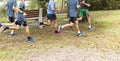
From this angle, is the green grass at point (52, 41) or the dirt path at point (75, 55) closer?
the dirt path at point (75, 55)

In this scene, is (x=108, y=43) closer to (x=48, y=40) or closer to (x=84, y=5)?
(x=48, y=40)

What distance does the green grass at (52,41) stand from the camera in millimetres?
9633

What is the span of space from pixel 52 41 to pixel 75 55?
1988 millimetres

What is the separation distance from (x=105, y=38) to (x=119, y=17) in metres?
6.29

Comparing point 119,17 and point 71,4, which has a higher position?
point 71,4

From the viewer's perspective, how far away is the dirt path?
29.0ft

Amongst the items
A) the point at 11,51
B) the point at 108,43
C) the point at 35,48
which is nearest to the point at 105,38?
the point at 108,43

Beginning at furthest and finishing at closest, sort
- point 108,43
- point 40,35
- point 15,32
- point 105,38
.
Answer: point 15,32, point 40,35, point 105,38, point 108,43

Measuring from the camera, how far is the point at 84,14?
13781 millimetres

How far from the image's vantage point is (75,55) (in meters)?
9.20

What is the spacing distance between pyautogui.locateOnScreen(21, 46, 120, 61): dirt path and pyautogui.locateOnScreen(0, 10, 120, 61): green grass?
0.95 ft

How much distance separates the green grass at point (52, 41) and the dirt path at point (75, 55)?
0.29 meters

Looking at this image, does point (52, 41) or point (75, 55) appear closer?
point (75, 55)

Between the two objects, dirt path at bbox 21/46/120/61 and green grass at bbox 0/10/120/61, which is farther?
green grass at bbox 0/10/120/61
